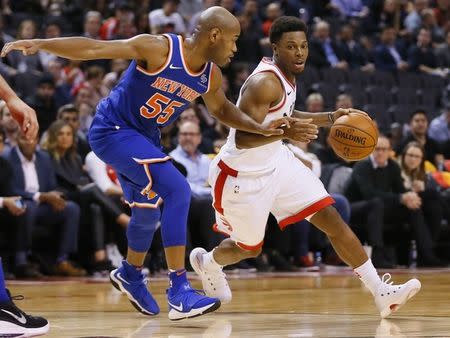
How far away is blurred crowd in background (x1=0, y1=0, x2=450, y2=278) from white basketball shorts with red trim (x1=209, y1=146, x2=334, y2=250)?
10.4 feet

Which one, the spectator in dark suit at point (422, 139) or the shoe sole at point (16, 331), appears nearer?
the shoe sole at point (16, 331)

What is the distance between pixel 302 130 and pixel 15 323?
187 centimetres

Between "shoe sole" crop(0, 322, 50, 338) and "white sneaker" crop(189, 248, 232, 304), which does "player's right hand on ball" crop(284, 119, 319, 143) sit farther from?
Result: "shoe sole" crop(0, 322, 50, 338)

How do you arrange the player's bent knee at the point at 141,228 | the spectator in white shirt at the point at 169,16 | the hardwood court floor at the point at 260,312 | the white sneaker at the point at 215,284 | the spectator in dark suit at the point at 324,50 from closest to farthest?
the hardwood court floor at the point at 260,312
the player's bent knee at the point at 141,228
the white sneaker at the point at 215,284
the spectator in white shirt at the point at 169,16
the spectator in dark suit at the point at 324,50

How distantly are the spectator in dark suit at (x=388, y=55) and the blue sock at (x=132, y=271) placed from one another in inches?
425

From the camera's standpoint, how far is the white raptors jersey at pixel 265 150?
5766 mm

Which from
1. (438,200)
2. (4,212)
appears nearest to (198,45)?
(4,212)

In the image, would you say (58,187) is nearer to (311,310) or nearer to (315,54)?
(311,310)

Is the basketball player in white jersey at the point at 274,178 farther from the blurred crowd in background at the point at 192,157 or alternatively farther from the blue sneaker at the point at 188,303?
the blurred crowd in background at the point at 192,157

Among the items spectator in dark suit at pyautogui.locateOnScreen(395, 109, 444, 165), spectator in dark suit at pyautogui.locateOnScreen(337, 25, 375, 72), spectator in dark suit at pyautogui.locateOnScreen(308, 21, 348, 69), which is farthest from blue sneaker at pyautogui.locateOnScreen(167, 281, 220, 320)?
spectator in dark suit at pyautogui.locateOnScreen(337, 25, 375, 72)

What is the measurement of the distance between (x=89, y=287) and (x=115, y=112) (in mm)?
2565

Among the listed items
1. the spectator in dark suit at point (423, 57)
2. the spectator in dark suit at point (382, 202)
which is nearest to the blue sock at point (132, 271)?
the spectator in dark suit at point (382, 202)

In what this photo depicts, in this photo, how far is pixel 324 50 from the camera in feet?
50.1

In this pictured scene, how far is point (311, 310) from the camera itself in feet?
19.4
